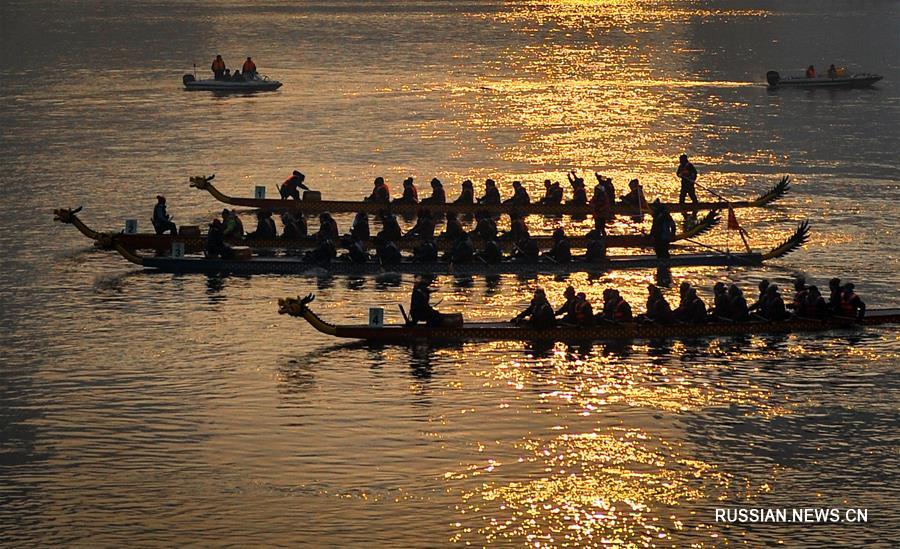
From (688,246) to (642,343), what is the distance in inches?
592

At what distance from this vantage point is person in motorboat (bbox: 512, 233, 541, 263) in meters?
57.9

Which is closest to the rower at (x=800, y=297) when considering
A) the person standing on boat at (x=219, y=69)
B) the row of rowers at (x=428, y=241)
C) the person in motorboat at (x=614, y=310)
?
the person in motorboat at (x=614, y=310)

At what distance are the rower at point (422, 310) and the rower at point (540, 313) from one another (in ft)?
8.33

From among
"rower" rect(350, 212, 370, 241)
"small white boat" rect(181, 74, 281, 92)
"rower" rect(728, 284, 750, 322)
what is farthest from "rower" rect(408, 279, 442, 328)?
"small white boat" rect(181, 74, 281, 92)

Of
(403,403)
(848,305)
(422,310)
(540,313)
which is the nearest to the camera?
(403,403)

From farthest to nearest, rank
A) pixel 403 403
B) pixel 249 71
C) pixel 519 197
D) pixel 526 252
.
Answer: pixel 249 71 < pixel 519 197 < pixel 526 252 < pixel 403 403

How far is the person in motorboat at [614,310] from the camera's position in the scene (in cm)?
4891

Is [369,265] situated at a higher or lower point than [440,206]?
lower

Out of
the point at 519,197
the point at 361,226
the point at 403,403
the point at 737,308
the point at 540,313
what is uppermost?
the point at 519,197

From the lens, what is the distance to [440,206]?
226 feet

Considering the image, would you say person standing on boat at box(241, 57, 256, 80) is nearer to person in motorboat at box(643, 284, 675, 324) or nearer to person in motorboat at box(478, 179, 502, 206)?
person in motorboat at box(478, 179, 502, 206)

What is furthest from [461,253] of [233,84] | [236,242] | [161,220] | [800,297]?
[233,84]

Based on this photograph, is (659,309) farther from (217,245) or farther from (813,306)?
(217,245)

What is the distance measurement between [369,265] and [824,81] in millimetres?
77019
